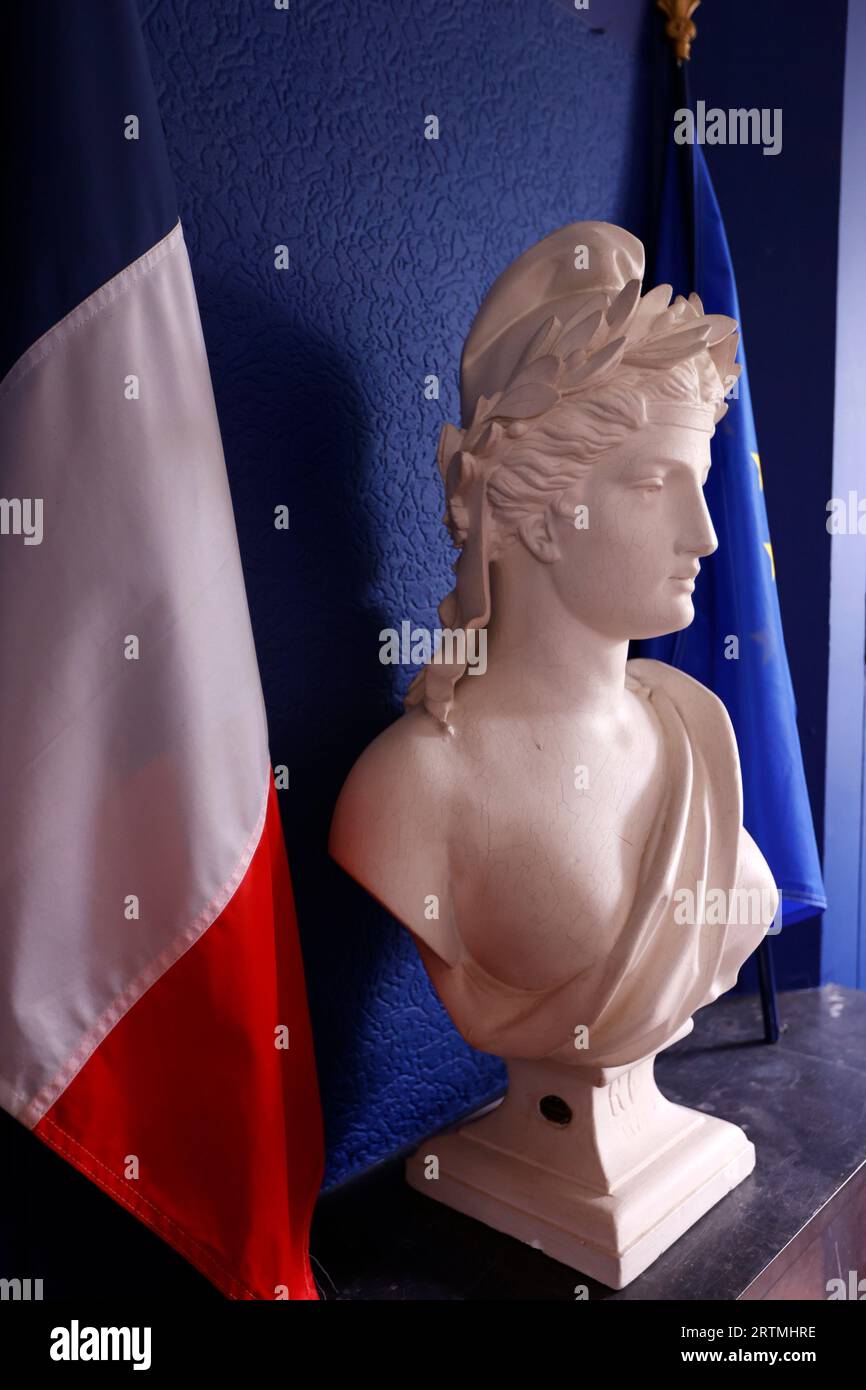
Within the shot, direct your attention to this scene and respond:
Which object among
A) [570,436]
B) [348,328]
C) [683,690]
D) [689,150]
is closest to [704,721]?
[683,690]

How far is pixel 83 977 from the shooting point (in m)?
1.21

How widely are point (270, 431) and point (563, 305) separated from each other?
428mm

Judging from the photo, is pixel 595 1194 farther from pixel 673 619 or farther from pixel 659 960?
pixel 673 619

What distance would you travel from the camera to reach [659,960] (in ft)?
4.67

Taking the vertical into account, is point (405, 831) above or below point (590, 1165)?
above

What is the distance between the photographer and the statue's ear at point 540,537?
1398mm

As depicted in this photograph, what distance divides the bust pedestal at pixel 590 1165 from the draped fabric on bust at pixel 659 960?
8cm

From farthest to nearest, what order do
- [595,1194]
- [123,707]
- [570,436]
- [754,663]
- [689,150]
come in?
[689,150], [754,663], [595,1194], [570,436], [123,707]

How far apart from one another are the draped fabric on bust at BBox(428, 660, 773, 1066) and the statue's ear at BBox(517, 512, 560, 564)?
1.07 ft

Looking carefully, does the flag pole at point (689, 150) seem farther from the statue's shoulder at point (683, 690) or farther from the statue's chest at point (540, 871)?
the statue's chest at point (540, 871)

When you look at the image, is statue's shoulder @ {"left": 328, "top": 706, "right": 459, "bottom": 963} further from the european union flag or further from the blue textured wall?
the european union flag

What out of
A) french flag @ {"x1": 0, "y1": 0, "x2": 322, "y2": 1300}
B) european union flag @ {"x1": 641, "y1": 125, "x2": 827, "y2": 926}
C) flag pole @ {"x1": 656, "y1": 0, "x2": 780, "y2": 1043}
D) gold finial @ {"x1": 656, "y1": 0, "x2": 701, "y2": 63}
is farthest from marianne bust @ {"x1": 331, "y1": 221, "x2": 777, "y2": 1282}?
gold finial @ {"x1": 656, "y1": 0, "x2": 701, "y2": 63}

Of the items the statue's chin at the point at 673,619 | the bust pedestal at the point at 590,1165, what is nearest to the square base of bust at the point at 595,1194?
the bust pedestal at the point at 590,1165

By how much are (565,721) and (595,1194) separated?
1.99 feet
